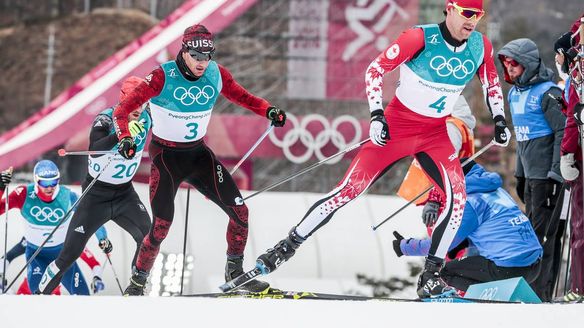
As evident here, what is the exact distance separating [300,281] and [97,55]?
110ft

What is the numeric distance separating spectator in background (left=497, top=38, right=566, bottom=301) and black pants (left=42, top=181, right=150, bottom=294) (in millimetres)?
2814

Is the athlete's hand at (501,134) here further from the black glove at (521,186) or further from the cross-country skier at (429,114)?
the black glove at (521,186)

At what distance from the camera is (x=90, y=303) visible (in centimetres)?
565

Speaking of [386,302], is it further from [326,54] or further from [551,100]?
[326,54]

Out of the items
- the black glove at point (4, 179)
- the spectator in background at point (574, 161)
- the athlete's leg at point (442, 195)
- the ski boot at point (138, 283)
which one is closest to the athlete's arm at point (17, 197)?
the black glove at point (4, 179)

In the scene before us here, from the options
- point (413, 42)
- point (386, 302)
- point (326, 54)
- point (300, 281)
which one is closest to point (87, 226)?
point (413, 42)

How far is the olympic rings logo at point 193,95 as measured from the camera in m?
7.46

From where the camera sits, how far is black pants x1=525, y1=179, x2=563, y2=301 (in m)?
8.48

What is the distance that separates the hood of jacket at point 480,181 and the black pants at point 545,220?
1.84ft

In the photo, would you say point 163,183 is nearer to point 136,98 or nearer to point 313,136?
point 136,98

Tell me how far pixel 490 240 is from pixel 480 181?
391 millimetres

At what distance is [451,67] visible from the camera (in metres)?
7.29

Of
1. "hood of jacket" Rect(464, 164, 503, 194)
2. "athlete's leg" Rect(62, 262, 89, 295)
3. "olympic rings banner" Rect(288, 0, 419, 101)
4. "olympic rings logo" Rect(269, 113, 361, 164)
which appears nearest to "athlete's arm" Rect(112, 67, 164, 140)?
"hood of jacket" Rect(464, 164, 503, 194)

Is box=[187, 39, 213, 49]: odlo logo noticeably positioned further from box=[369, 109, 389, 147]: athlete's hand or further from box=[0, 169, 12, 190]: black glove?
box=[0, 169, 12, 190]: black glove
